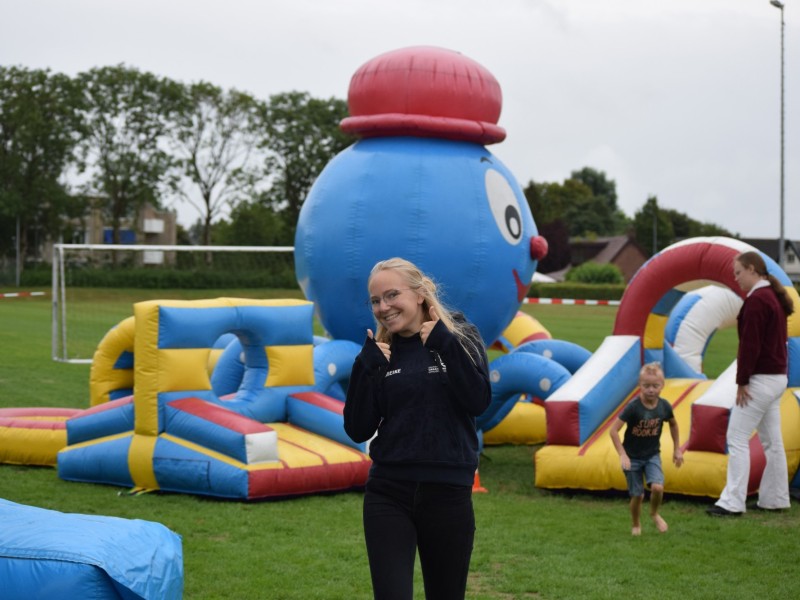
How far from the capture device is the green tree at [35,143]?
43188 millimetres

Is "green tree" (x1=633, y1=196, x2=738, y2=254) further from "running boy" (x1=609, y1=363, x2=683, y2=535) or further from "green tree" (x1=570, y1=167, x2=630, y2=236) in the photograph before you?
"running boy" (x1=609, y1=363, x2=683, y2=535)

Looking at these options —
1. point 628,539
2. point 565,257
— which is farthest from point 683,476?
point 565,257

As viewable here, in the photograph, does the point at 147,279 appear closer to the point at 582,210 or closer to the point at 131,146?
the point at 131,146

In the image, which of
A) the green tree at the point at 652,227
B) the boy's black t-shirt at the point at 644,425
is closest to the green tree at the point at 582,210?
the green tree at the point at 652,227

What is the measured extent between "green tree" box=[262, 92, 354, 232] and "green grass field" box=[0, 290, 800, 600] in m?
39.3

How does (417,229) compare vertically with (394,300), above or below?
above

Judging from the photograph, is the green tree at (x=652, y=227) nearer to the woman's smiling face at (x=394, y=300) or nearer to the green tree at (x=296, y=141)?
the green tree at (x=296, y=141)

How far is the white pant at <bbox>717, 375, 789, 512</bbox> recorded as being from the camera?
751cm

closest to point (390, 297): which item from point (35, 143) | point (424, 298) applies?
point (424, 298)

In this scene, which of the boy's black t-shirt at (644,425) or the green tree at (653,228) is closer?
the boy's black t-shirt at (644,425)

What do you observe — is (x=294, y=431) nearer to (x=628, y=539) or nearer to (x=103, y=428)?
(x=103, y=428)

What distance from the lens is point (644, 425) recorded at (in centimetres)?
712

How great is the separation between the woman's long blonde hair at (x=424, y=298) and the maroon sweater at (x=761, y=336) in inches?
161

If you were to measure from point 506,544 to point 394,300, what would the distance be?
3.47 meters
